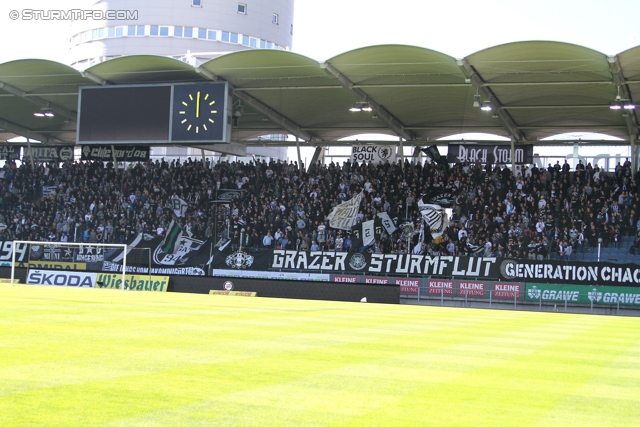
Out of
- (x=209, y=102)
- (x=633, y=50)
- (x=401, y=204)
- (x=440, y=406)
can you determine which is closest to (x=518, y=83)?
(x=633, y=50)

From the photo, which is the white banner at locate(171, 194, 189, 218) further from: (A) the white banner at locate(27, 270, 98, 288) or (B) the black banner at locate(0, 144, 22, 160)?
(B) the black banner at locate(0, 144, 22, 160)

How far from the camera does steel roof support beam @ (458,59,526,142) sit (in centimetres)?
3123

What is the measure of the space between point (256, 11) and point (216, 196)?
1749 inches

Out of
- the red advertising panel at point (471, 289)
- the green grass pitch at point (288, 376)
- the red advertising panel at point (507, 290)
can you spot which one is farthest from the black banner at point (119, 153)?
the green grass pitch at point (288, 376)

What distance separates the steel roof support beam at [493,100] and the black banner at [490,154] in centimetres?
92

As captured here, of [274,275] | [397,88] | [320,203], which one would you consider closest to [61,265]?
[274,275]

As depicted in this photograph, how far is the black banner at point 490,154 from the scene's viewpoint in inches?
1569

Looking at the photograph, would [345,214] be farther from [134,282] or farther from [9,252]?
[9,252]

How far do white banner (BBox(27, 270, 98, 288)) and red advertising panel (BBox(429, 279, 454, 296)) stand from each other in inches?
595

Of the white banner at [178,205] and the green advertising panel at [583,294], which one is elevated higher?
the white banner at [178,205]

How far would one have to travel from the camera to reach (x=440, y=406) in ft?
19.7

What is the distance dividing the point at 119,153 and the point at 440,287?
22890mm

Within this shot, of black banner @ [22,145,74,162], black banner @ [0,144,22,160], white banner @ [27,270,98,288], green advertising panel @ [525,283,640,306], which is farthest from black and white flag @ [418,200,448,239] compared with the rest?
black banner @ [0,144,22,160]

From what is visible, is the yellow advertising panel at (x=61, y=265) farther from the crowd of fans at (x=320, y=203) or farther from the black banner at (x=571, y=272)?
the black banner at (x=571, y=272)
